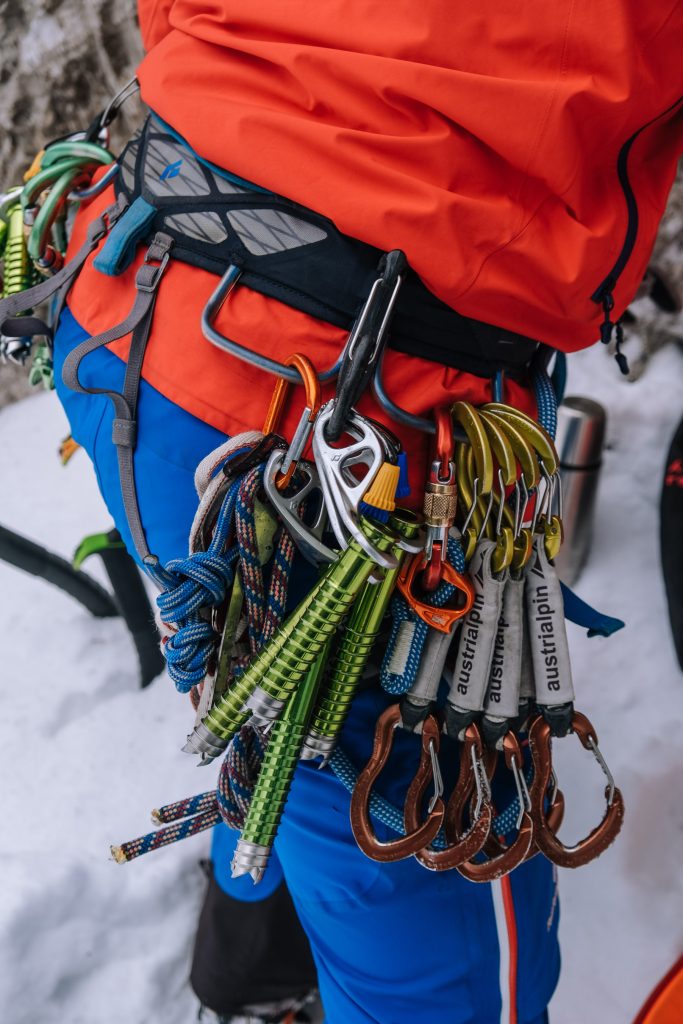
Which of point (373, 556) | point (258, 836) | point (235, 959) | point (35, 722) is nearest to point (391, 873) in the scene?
point (258, 836)

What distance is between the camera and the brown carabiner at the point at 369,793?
2.64 feet

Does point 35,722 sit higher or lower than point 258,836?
lower

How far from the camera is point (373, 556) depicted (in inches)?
25.7

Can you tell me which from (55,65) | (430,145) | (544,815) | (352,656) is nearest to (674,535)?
(544,815)

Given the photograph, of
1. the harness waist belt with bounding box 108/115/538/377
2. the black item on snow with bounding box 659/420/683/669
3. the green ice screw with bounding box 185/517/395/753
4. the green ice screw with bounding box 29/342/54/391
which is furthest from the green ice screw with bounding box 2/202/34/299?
the black item on snow with bounding box 659/420/683/669

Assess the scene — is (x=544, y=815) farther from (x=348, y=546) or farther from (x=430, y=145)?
(x=430, y=145)

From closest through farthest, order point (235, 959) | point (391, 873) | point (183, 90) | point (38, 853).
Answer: point (183, 90) < point (391, 873) < point (235, 959) < point (38, 853)

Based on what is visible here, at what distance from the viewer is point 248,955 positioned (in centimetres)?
136

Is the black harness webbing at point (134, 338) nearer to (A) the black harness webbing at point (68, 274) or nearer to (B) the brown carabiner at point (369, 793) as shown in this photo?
(A) the black harness webbing at point (68, 274)

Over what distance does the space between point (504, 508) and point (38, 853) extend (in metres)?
1.27

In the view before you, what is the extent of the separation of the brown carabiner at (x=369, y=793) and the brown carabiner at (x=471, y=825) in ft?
0.05

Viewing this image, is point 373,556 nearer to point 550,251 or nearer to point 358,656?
point 358,656

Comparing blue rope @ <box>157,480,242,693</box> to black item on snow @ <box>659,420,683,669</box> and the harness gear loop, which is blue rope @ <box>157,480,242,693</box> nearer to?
the harness gear loop

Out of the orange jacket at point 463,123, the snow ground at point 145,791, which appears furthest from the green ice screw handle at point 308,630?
the snow ground at point 145,791
